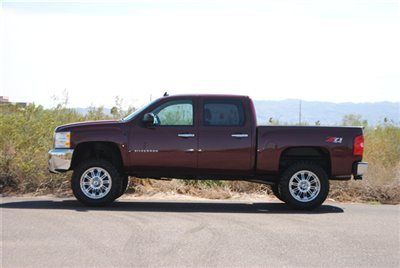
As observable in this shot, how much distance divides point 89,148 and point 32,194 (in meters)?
2.20

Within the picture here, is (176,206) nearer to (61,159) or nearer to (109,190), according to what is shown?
(109,190)

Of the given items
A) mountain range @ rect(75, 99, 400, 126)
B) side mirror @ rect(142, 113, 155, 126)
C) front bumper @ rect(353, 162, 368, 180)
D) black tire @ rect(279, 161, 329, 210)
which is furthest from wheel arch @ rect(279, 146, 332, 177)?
mountain range @ rect(75, 99, 400, 126)

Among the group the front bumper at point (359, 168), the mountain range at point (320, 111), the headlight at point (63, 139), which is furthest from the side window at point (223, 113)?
the mountain range at point (320, 111)

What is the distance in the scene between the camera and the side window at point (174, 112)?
11.2 metres

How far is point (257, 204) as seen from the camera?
12.0 meters

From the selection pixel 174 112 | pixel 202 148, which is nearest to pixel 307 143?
pixel 202 148

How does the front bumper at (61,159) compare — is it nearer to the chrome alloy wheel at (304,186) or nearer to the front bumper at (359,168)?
the chrome alloy wheel at (304,186)

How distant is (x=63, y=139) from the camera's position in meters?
11.1

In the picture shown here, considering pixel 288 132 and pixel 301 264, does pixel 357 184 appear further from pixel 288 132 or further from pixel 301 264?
pixel 301 264

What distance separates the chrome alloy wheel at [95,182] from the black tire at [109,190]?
5 centimetres

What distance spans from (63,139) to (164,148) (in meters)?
1.88

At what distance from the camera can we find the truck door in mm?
11016

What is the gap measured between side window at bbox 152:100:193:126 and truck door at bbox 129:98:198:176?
0.08 metres

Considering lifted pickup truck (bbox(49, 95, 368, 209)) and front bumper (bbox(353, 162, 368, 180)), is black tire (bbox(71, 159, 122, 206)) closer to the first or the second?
lifted pickup truck (bbox(49, 95, 368, 209))
